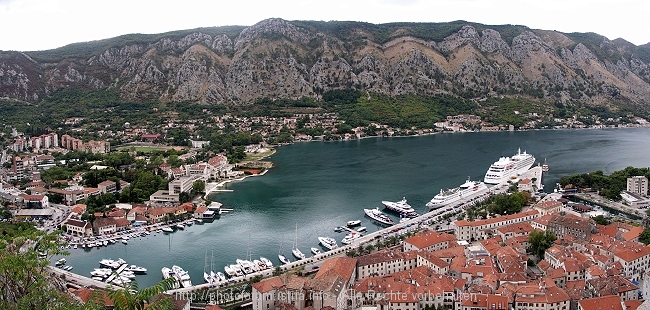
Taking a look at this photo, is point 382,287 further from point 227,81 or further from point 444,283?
point 227,81

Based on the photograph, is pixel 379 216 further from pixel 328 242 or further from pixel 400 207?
pixel 328 242

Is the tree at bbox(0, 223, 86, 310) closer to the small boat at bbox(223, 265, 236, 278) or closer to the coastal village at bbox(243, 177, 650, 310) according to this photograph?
the coastal village at bbox(243, 177, 650, 310)

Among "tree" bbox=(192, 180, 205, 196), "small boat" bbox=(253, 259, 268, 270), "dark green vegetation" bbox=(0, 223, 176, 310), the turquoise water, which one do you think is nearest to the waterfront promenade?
the turquoise water

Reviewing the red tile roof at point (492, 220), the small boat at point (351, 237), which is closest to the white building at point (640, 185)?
the red tile roof at point (492, 220)

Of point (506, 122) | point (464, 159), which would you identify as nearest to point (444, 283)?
point (464, 159)

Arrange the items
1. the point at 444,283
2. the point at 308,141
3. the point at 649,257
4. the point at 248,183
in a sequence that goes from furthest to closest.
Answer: the point at 308,141, the point at 248,183, the point at 649,257, the point at 444,283
